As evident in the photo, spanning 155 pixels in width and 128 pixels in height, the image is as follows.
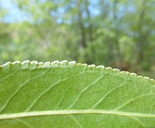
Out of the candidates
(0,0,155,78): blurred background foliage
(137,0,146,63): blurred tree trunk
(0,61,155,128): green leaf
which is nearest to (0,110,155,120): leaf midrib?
(0,61,155,128): green leaf

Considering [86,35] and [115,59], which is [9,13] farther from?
[115,59]

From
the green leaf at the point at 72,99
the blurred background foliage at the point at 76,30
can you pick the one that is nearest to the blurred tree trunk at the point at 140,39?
the blurred background foliage at the point at 76,30

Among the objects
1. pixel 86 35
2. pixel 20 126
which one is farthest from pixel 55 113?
pixel 86 35

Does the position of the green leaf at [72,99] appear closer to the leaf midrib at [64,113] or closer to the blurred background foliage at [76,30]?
the leaf midrib at [64,113]

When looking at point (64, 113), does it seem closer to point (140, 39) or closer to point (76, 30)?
point (76, 30)

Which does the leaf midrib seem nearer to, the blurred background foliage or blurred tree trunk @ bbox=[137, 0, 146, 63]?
the blurred background foliage

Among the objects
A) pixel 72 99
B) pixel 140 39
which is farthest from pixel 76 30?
pixel 72 99
